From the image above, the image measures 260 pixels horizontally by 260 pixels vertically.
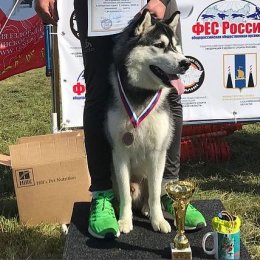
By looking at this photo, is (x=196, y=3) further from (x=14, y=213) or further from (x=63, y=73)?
(x=14, y=213)

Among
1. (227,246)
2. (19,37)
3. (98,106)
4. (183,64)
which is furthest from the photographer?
(19,37)

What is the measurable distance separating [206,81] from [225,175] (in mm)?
755

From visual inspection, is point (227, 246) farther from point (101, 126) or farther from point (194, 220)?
point (101, 126)

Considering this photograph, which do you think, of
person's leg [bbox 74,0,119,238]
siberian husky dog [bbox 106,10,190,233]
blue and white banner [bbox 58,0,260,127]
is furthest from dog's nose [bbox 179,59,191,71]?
blue and white banner [bbox 58,0,260,127]

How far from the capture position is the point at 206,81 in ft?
11.9

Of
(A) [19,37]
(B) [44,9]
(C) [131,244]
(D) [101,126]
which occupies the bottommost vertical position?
(C) [131,244]

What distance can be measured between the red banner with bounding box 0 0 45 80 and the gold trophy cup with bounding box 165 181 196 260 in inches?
122

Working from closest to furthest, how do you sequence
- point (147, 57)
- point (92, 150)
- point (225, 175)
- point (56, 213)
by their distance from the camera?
point (147, 57) → point (92, 150) → point (56, 213) → point (225, 175)

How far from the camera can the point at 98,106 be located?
7.50ft

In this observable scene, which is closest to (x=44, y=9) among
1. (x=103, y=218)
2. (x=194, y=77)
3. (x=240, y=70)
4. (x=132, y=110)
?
(x=132, y=110)

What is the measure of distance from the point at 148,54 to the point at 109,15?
0.25 metres

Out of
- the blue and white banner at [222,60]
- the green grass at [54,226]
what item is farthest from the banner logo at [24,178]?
the blue and white banner at [222,60]

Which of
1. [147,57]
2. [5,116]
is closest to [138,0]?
[147,57]

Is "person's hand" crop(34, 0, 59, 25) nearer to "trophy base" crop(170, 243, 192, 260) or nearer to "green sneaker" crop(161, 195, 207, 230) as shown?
"green sneaker" crop(161, 195, 207, 230)
